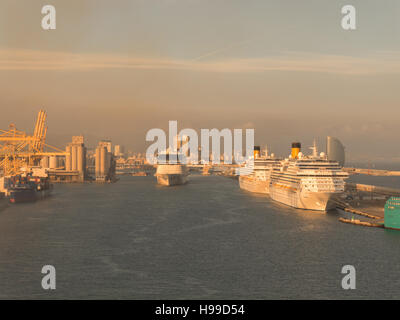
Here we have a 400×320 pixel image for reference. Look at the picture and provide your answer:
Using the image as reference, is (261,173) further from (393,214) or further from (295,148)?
(393,214)

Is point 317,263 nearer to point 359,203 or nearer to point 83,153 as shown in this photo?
point 359,203

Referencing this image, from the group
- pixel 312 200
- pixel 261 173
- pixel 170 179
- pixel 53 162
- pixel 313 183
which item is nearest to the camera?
pixel 313 183

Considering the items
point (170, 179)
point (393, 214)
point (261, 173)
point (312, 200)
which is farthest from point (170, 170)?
point (393, 214)

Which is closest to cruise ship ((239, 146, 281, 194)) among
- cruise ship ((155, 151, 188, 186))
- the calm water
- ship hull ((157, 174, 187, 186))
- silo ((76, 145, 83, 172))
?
ship hull ((157, 174, 187, 186))

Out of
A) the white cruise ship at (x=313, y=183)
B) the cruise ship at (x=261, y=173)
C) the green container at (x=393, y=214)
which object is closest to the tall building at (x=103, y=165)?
the cruise ship at (x=261, y=173)

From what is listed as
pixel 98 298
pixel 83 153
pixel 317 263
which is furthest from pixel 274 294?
pixel 83 153

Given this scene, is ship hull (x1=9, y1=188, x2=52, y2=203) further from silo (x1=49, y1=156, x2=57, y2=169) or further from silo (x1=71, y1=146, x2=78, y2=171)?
→ silo (x1=49, y1=156, x2=57, y2=169)
